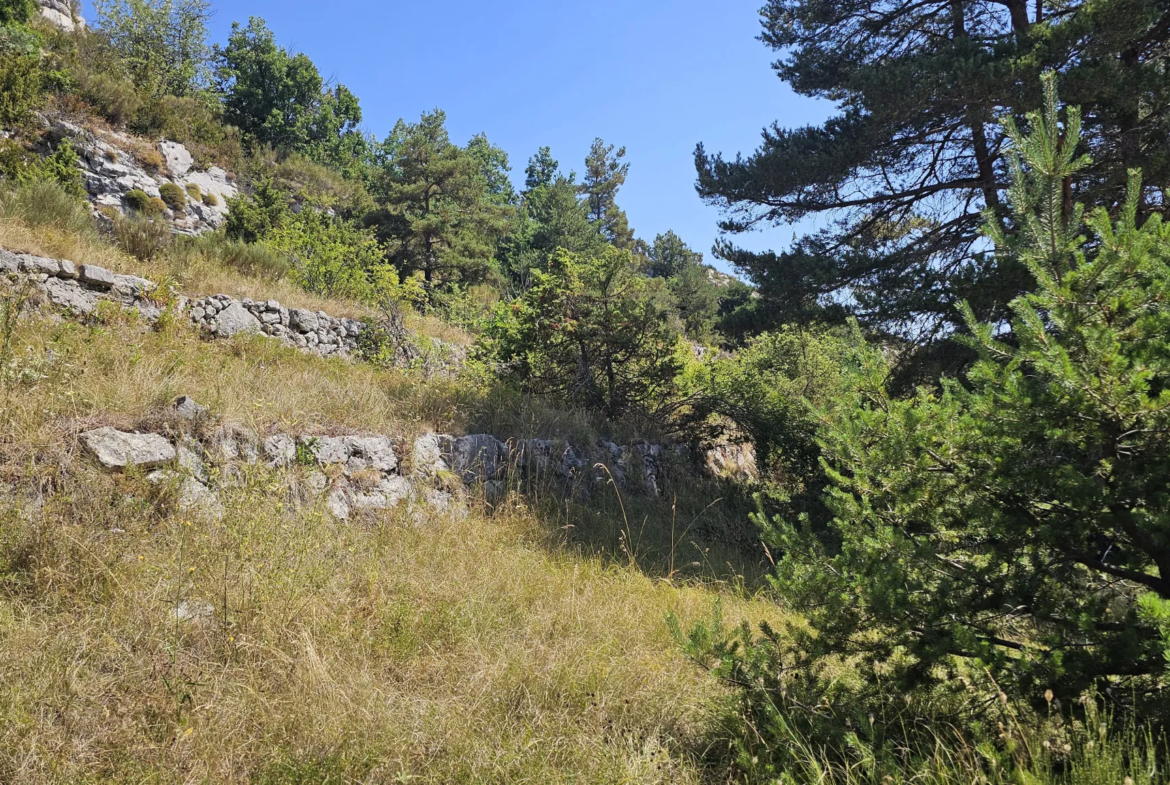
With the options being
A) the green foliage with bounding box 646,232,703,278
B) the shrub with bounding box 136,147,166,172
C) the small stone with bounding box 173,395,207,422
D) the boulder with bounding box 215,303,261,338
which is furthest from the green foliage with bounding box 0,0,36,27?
the green foliage with bounding box 646,232,703,278

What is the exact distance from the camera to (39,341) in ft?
15.6

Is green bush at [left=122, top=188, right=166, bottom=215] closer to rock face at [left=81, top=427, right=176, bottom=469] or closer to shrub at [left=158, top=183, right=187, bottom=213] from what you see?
shrub at [left=158, top=183, right=187, bottom=213]

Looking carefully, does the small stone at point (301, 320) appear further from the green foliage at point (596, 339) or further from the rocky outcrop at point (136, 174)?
the rocky outcrop at point (136, 174)

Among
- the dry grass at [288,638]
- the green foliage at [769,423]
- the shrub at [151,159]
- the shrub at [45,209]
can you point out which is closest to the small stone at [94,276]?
the shrub at [45,209]

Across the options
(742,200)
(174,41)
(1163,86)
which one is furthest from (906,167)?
(174,41)

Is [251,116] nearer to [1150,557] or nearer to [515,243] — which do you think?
[515,243]

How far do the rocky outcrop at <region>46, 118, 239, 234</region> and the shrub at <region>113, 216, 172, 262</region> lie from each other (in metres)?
3.45

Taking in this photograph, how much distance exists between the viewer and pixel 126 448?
380cm

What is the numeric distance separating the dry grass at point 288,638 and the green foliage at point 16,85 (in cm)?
1200

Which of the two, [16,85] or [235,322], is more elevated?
[16,85]

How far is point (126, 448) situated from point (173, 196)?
15.0 meters

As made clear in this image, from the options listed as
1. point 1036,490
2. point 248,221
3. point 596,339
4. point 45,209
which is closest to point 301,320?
point 45,209

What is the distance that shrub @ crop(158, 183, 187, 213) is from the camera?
49.1ft

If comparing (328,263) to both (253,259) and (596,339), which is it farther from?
(596,339)
